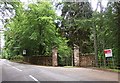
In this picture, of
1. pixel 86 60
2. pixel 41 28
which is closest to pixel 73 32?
pixel 41 28

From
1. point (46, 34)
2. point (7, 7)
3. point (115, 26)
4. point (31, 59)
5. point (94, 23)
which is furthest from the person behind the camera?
point (31, 59)

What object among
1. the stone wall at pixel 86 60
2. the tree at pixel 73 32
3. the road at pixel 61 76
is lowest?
the road at pixel 61 76

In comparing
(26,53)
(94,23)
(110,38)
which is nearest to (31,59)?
(26,53)

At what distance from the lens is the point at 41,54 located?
153 feet

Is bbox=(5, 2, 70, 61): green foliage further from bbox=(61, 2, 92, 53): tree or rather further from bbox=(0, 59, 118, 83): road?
bbox=(0, 59, 118, 83): road

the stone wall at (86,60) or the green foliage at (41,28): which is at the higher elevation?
the green foliage at (41,28)

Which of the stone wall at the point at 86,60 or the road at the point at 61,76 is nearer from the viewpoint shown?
the road at the point at 61,76

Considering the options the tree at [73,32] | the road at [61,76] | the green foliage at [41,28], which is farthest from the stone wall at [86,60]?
the road at [61,76]

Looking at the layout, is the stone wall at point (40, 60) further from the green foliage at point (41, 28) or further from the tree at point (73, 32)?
the tree at point (73, 32)

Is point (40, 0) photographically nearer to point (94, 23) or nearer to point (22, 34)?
point (22, 34)

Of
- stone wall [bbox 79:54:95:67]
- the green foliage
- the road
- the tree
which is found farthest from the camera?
the tree

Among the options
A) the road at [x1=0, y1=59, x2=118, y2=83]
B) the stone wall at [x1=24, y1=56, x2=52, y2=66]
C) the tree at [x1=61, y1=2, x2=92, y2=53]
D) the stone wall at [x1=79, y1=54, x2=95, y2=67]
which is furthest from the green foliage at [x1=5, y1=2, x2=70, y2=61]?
the road at [x1=0, y1=59, x2=118, y2=83]

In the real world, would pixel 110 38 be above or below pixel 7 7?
below

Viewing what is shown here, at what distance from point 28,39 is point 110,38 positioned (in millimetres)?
22712
